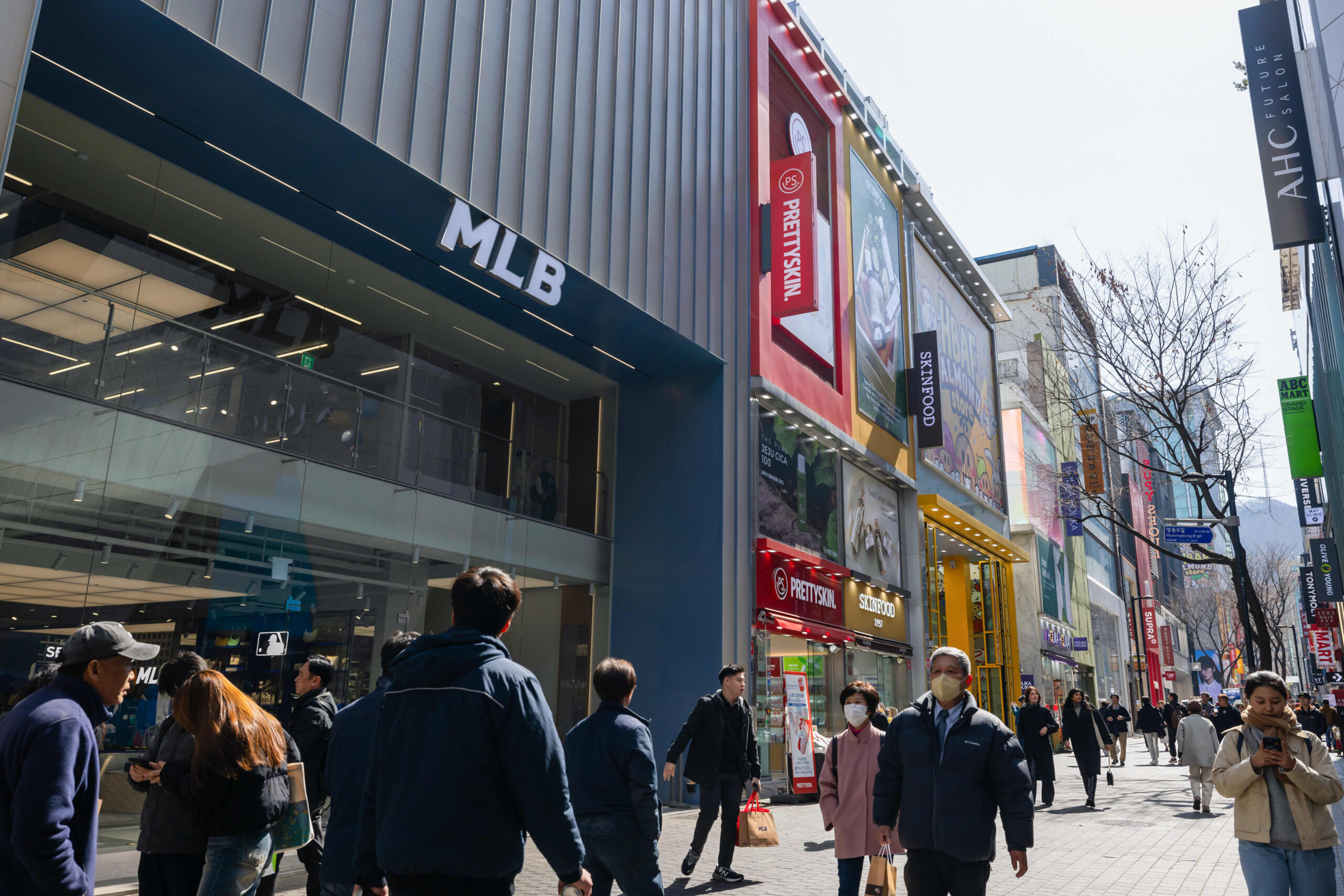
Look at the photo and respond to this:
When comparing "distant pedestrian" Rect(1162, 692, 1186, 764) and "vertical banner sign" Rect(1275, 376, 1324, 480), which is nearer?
"distant pedestrian" Rect(1162, 692, 1186, 764)

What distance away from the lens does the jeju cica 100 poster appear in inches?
1087

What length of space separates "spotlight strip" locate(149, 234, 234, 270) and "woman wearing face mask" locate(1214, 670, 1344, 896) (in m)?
10.9

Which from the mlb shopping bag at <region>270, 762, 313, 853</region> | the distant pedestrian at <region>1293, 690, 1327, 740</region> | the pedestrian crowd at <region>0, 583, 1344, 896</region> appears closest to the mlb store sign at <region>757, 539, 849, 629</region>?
the pedestrian crowd at <region>0, 583, 1344, 896</region>

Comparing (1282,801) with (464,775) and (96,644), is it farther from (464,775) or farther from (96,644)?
(96,644)

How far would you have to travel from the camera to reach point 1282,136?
1396 centimetres

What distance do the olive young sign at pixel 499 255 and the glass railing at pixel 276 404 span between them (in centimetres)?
233

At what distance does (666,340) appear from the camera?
15484 millimetres

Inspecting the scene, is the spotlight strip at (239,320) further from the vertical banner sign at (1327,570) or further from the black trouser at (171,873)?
the vertical banner sign at (1327,570)

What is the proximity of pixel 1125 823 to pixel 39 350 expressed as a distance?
14.3 meters

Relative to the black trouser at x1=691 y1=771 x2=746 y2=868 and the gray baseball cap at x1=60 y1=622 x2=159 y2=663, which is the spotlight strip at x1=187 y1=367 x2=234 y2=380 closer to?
the black trouser at x1=691 y1=771 x2=746 y2=868

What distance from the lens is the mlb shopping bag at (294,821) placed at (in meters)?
4.50

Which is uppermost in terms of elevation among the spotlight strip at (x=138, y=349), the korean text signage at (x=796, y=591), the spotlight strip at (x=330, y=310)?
the spotlight strip at (x=330, y=310)

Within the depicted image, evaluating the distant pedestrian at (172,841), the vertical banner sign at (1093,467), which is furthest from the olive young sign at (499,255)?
the vertical banner sign at (1093,467)

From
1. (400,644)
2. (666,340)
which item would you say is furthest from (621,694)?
(666,340)
